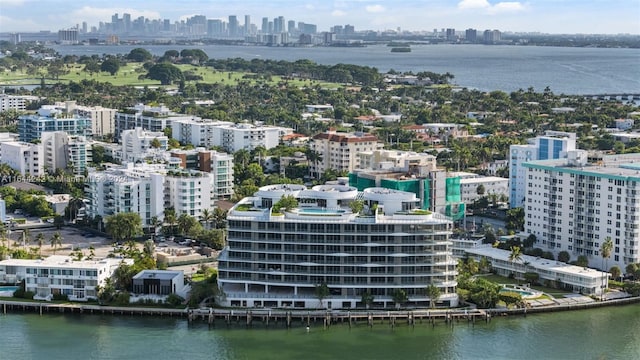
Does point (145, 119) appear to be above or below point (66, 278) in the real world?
above

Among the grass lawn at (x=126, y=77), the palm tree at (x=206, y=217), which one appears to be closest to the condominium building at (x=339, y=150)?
the palm tree at (x=206, y=217)

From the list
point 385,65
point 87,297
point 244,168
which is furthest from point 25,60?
point 87,297

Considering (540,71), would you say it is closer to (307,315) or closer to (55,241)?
(55,241)

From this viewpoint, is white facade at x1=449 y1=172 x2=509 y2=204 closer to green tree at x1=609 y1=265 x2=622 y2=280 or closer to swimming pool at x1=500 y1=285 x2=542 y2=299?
green tree at x1=609 y1=265 x2=622 y2=280

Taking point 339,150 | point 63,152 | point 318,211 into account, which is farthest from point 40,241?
point 339,150

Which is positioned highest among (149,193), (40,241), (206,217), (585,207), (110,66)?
(110,66)

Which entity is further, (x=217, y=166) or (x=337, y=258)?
(x=217, y=166)

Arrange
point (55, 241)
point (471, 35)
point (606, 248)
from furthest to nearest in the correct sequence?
1. point (471, 35)
2. point (55, 241)
3. point (606, 248)
